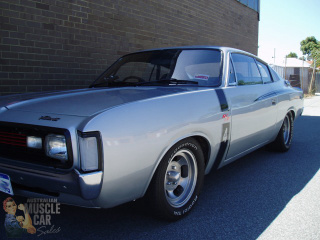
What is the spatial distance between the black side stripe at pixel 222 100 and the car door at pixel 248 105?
0.08 m

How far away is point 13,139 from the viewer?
7.18 ft

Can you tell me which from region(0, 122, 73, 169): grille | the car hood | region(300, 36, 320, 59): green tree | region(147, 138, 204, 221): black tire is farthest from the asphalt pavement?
region(300, 36, 320, 59): green tree

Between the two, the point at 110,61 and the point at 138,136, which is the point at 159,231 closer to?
the point at 138,136

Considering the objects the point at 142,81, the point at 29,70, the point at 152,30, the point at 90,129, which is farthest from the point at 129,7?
the point at 90,129

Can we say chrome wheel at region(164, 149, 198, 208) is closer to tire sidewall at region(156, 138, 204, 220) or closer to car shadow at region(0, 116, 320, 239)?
tire sidewall at region(156, 138, 204, 220)

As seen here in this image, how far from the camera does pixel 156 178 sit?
2.32m

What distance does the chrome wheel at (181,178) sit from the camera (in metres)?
2.60

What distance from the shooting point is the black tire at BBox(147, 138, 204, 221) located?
2357mm

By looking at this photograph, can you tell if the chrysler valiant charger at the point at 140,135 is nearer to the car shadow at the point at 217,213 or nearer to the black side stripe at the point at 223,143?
the black side stripe at the point at 223,143

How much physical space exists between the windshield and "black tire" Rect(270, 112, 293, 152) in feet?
6.75

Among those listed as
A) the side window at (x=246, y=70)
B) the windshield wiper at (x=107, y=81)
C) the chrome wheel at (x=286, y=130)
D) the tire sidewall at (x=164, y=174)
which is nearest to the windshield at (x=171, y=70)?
the windshield wiper at (x=107, y=81)

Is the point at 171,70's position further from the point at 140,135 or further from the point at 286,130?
the point at 286,130

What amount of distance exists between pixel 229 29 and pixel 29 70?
8177mm

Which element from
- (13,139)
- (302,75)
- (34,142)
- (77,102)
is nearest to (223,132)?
(77,102)
